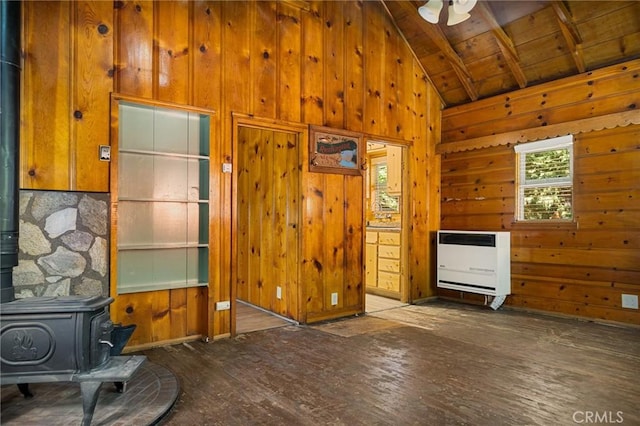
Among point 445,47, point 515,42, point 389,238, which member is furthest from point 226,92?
point 515,42

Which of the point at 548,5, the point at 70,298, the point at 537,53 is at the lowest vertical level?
the point at 70,298

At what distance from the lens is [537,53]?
14.5 ft

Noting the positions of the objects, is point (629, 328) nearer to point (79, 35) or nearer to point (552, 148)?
point (552, 148)

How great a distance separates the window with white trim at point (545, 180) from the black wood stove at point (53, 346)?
4.50 meters

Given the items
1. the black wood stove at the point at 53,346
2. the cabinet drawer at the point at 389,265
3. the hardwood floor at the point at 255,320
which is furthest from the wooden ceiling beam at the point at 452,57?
the black wood stove at the point at 53,346

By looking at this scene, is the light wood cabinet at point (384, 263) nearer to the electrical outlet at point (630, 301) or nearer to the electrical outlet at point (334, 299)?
the electrical outlet at point (334, 299)

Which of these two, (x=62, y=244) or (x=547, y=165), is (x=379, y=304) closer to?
(x=547, y=165)

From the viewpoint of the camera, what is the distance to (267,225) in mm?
4742

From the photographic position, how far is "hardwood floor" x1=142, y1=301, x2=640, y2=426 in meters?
2.20

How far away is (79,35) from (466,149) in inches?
174

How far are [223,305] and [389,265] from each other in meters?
2.77

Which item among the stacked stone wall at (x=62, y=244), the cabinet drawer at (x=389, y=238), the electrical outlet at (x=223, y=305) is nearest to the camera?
the stacked stone wall at (x=62, y=244)

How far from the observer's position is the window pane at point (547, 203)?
4.39 meters

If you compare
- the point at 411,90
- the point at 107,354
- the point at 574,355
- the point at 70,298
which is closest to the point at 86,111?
the point at 70,298
